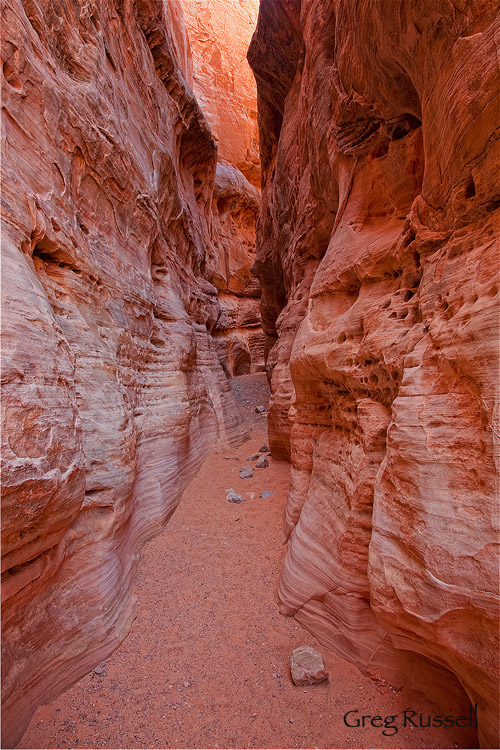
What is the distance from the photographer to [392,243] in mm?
3102

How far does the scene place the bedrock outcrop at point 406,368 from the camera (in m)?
1.74

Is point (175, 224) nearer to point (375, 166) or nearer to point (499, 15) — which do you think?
point (375, 166)

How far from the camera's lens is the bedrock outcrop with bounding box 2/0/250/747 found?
84.5 inches

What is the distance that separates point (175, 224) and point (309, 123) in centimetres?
418

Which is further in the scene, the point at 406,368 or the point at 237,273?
the point at 237,273

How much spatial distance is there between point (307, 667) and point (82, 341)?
11.8 ft

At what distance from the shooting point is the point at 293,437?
4.70 m

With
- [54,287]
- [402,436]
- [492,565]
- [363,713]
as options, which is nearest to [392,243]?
[402,436]

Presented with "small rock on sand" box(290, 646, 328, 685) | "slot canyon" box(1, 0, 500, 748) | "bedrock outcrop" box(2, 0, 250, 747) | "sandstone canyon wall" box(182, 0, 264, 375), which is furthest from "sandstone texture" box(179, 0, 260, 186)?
"small rock on sand" box(290, 646, 328, 685)

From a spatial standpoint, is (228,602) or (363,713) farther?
(228,602)
